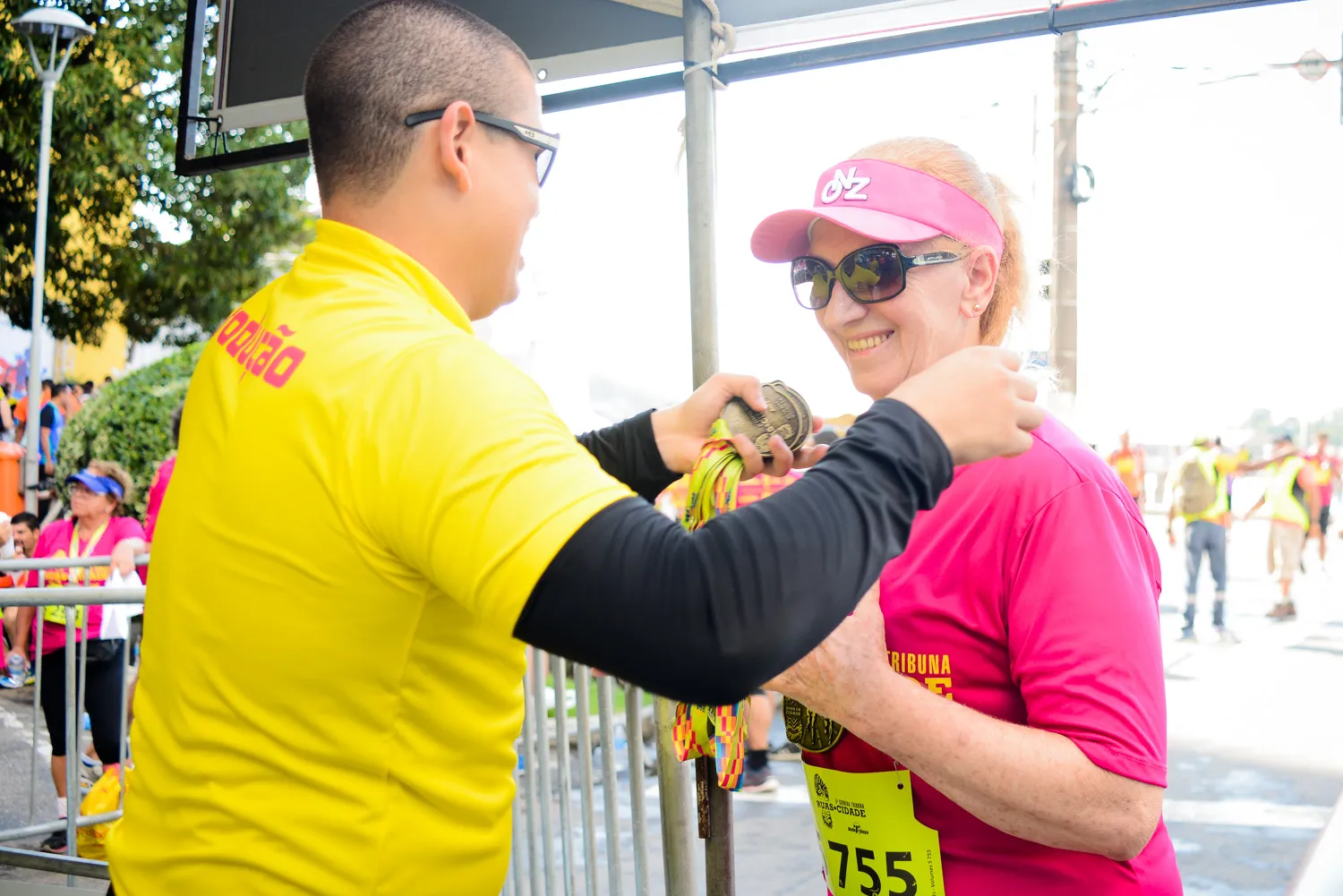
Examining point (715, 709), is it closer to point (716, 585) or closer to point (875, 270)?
→ point (875, 270)

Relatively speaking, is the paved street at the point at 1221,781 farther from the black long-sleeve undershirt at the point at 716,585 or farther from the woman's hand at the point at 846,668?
the black long-sleeve undershirt at the point at 716,585

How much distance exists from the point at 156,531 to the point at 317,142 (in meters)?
0.53

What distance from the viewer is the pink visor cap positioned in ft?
5.99

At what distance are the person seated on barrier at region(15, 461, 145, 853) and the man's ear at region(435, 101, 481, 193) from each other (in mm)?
3626

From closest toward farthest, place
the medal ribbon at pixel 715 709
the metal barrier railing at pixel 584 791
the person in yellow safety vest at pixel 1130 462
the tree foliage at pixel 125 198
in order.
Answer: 1. the medal ribbon at pixel 715 709
2. the metal barrier railing at pixel 584 791
3. the person in yellow safety vest at pixel 1130 462
4. the tree foliage at pixel 125 198

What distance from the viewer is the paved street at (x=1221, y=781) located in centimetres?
592

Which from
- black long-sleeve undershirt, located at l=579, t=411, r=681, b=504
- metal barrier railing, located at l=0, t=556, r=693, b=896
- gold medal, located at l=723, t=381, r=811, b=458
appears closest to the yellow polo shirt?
gold medal, located at l=723, t=381, r=811, b=458

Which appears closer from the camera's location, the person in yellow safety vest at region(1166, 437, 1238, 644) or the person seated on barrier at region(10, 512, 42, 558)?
the person seated on barrier at region(10, 512, 42, 558)

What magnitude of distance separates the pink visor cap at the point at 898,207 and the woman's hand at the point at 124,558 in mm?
5797

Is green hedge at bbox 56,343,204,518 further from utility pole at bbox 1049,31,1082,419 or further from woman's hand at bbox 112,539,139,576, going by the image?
utility pole at bbox 1049,31,1082,419

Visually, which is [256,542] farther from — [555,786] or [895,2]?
[555,786]

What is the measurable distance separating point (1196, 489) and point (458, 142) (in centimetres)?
1208

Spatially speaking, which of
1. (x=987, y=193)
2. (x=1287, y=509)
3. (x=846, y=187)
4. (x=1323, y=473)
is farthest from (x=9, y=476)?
(x=1323, y=473)

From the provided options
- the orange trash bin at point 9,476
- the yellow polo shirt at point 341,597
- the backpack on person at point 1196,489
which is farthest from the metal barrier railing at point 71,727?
the backpack on person at point 1196,489
